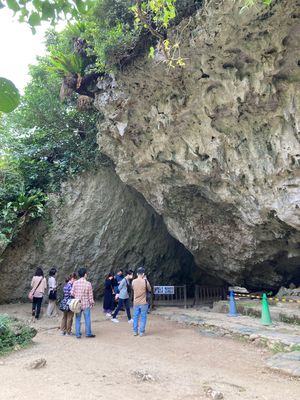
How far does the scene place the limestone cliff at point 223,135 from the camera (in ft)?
25.7

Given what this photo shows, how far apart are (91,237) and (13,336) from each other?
6.09 metres

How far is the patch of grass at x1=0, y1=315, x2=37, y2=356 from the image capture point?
609cm

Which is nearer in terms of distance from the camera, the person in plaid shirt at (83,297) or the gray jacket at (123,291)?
the person in plaid shirt at (83,297)

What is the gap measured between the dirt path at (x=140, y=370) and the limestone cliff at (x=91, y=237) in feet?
14.0

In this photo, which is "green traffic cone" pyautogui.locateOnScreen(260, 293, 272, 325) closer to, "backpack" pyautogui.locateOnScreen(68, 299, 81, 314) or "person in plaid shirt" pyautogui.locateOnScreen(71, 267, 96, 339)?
"person in plaid shirt" pyautogui.locateOnScreen(71, 267, 96, 339)

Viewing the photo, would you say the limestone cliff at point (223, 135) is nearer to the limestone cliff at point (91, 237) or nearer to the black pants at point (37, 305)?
the limestone cliff at point (91, 237)

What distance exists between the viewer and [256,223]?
10.2 metres

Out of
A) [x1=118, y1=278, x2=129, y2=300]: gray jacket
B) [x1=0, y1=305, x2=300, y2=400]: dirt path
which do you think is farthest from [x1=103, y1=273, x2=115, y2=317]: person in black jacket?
[x1=0, y1=305, x2=300, y2=400]: dirt path

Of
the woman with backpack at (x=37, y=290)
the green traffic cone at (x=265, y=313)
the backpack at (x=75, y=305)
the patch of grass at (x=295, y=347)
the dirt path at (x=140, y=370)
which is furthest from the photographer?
the woman with backpack at (x=37, y=290)

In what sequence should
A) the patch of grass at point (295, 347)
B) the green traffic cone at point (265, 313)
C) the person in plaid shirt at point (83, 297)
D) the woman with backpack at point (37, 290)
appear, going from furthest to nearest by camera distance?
the woman with backpack at point (37, 290) → the green traffic cone at point (265, 313) → the person in plaid shirt at point (83, 297) → the patch of grass at point (295, 347)

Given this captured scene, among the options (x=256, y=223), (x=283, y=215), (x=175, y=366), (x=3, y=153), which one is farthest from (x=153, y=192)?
(x=175, y=366)

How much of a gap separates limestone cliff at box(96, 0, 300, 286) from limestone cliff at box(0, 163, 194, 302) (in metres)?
1.39

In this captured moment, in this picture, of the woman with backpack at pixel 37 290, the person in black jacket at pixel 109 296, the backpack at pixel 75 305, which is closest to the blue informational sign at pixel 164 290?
the person in black jacket at pixel 109 296

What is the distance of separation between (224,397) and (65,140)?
1113 cm
